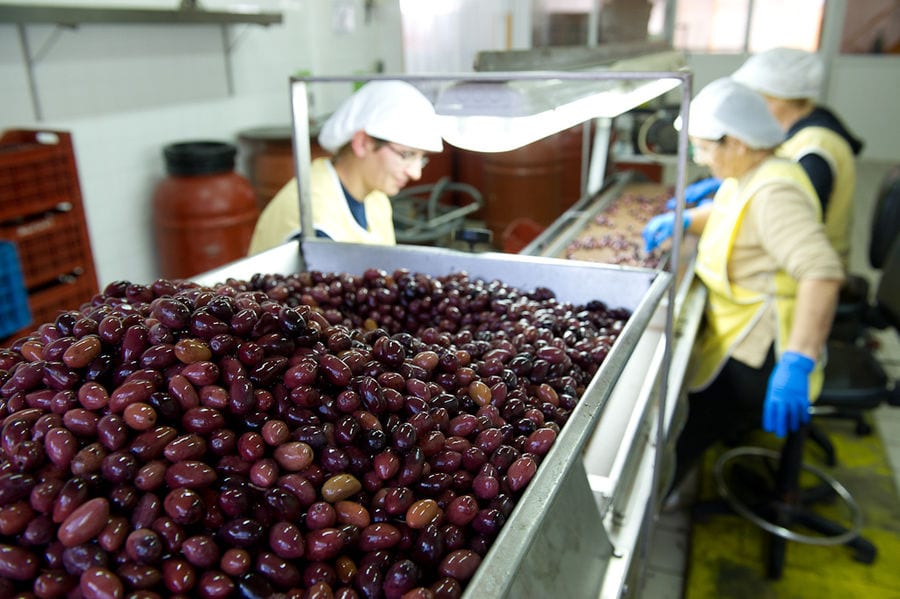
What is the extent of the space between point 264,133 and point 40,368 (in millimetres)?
3624

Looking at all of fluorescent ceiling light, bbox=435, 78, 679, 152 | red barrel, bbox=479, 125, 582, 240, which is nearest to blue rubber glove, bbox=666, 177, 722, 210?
red barrel, bbox=479, 125, 582, 240

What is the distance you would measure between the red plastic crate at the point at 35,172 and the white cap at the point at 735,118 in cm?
258

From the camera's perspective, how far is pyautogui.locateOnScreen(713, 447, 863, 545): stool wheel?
251cm

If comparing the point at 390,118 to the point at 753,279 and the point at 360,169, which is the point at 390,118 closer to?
the point at 360,169

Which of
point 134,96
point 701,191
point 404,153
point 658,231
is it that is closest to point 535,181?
point 701,191

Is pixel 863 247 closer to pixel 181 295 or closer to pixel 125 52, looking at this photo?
pixel 125 52

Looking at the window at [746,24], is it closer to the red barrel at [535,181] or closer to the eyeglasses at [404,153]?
the red barrel at [535,181]

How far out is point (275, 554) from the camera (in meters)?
0.77

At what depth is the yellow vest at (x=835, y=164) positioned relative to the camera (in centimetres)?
290

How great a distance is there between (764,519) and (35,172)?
335 centimetres

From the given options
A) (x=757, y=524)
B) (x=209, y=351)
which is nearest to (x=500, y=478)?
(x=209, y=351)

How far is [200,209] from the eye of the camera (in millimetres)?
3676

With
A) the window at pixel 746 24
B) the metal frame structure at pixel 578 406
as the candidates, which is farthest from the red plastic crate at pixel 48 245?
the window at pixel 746 24

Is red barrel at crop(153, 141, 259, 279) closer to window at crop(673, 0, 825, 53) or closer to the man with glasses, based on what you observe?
the man with glasses
